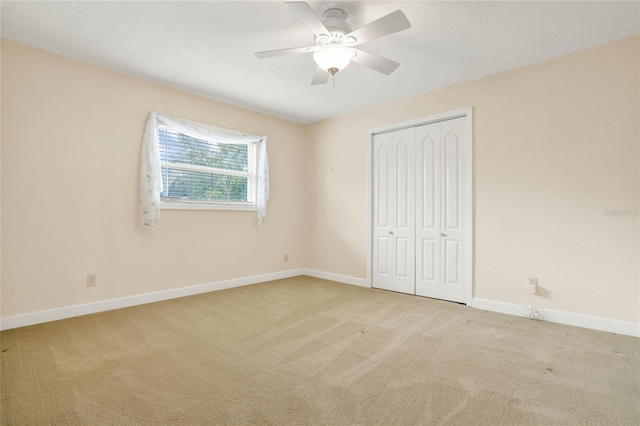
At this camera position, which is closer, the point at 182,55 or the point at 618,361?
the point at 618,361

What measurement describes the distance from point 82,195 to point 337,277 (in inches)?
138

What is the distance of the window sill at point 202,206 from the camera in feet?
13.0

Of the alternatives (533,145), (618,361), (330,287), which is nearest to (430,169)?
(533,145)

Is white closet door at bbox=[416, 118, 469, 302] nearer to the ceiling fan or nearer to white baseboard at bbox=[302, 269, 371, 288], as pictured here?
white baseboard at bbox=[302, 269, 371, 288]

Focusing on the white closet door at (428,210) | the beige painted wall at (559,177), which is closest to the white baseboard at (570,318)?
the beige painted wall at (559,177)

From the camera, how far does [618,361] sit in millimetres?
2293

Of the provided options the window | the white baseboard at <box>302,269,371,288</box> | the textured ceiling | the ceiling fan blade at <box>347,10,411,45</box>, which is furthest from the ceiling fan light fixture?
the white baseboard at <box>302,269,371,288</box>

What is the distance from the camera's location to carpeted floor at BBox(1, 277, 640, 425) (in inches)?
66.6

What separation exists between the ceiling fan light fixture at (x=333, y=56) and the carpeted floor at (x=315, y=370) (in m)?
2.26

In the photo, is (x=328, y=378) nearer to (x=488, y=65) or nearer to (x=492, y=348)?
(x=492, y=348)

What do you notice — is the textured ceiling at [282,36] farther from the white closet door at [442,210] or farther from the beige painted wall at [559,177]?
the white closet door at [442,210]

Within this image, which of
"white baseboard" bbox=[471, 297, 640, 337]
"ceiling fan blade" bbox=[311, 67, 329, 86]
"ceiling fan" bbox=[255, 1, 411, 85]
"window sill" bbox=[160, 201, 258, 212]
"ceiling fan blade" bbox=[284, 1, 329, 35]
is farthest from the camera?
"window sill" bbox=[160, 201, 258, 212]

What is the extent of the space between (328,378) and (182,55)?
317cm

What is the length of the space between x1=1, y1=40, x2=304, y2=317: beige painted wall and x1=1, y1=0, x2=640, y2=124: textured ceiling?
27cm
